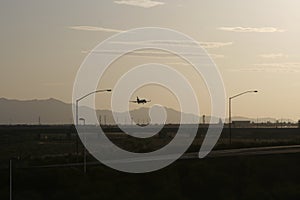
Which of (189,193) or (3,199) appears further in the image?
(189,193)

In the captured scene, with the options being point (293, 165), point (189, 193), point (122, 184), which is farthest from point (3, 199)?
point (293, 165)

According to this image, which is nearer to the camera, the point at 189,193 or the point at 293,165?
the point at 189,193

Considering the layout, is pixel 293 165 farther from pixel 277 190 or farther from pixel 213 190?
pixel 213 190

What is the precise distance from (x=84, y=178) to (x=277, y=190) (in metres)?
18.9

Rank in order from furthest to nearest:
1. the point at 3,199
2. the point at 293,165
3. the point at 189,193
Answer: the point at 293,165
the point at 189,193
the point at 3,199

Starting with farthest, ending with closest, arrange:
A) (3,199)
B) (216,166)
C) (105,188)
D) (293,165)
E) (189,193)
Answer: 1. (293,165)
2. (216,166)
3. (189,193)
4. (105,188)
5. (3,199)

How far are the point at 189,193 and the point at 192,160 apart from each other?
10587mm

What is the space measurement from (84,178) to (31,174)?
434 centimetres

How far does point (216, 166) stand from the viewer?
64750mm

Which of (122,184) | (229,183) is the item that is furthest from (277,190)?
(122,184)

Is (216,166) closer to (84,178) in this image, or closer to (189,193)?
(189,193)

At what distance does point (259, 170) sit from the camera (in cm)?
6719

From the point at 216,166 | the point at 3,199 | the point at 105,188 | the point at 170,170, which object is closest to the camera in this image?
the point at 3,199

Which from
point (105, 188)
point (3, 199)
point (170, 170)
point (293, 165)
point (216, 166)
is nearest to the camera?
point (3, 199)
